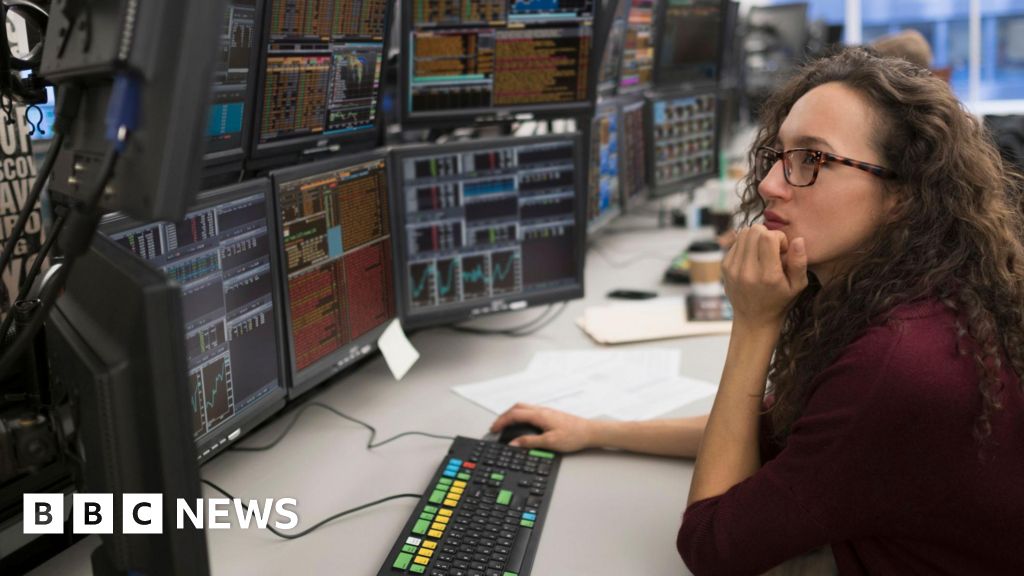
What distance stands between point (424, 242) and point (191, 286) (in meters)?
0.64

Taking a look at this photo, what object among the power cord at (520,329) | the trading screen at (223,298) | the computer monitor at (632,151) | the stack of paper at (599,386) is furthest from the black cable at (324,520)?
the computer monitor at (632,151)

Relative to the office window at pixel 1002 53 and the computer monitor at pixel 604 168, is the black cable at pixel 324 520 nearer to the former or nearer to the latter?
the computer monitor at pixel 604 168

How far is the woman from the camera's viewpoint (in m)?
0.92

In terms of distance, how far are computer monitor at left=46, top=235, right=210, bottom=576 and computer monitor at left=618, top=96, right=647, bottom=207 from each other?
7.13 ft

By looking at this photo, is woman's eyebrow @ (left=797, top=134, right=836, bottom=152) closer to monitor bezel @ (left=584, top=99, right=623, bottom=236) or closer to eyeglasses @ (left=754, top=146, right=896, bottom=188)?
eyeglasses @ (left=754, top=146, right=896, bottom=188)

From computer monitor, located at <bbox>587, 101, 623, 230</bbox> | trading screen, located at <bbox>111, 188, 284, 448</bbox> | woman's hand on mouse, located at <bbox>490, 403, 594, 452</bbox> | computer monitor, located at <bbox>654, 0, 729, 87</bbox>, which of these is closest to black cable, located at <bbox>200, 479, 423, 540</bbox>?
trading screen, located at <bbox>111, 188, 284, 448</bbox>

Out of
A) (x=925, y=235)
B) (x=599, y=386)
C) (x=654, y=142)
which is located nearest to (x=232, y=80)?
(x=599, y=386)

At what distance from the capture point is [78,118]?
723 millimetres

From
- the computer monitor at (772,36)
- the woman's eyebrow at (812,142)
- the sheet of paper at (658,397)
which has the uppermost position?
the computer monitor at (772,36)

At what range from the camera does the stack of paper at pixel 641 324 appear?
6.50 feet

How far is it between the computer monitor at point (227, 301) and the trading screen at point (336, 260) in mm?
47

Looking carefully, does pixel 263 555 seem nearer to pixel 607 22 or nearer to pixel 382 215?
pixel 382 215

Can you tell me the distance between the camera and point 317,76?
4.90 feet

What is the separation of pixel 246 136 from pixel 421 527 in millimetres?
672
